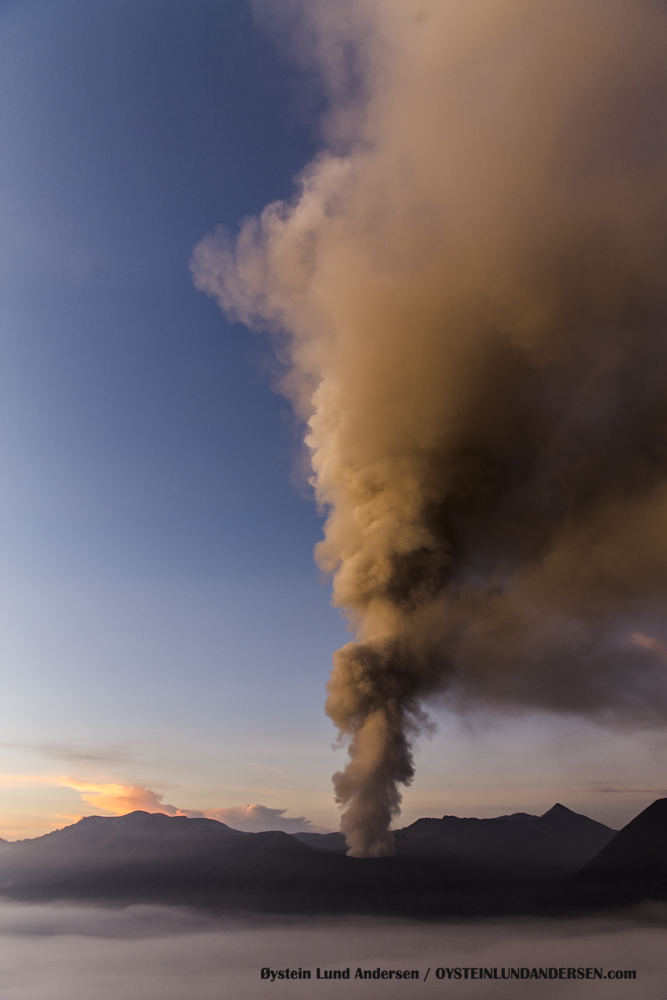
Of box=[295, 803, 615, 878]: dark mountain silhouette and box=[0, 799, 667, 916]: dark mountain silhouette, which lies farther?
box=[295, 803, 615, 878]: dark mountain silhouette

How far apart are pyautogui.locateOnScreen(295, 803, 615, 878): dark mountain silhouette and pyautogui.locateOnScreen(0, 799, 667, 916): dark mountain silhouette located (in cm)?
115

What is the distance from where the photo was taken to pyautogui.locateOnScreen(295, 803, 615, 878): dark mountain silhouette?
115 metres

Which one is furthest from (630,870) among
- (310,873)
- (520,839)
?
(520,839)

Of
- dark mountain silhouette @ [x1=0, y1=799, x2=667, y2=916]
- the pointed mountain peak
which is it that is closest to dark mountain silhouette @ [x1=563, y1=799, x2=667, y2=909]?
dark mountain silhouette @ [x1=0, y1=799, x2=667, y2=916]

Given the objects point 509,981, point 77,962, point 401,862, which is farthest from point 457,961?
point 77,962

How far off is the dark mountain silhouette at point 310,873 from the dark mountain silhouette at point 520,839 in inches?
45.4

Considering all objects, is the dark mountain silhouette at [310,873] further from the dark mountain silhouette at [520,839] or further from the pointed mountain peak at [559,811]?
the pointed mountain peak at [559,811]

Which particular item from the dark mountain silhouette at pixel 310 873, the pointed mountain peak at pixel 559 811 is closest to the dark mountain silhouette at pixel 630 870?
the dark mountain silhouette at pixel 310 873

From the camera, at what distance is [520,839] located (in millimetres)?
145250

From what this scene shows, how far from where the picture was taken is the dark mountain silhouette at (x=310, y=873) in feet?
229

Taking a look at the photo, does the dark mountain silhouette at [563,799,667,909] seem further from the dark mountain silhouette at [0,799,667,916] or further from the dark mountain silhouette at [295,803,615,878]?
the dark mountain silhouette at [295,803,615,878]

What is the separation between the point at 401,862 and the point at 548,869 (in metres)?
52.4

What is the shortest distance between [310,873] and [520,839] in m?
90.7

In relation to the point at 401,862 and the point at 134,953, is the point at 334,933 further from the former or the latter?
the point at 134,953
